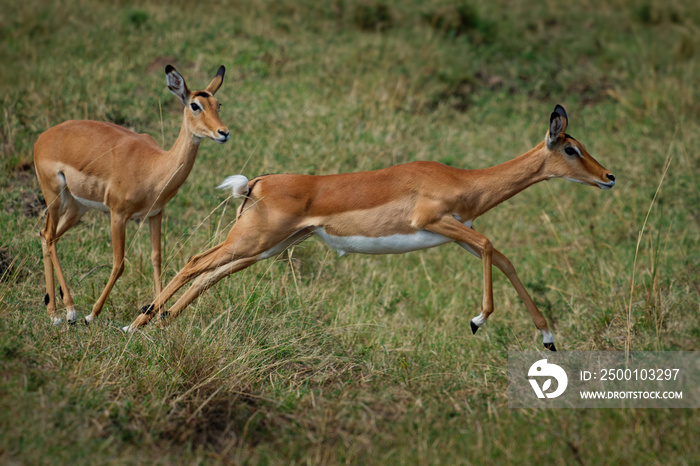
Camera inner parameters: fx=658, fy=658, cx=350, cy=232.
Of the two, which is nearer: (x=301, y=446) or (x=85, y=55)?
(x=301, y=446)

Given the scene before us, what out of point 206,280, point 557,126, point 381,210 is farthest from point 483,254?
point 206,280

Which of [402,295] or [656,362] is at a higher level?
[656,362]

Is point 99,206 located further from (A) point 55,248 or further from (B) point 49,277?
(B) point 49,277

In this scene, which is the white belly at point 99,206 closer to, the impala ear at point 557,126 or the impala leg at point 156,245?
the impala leg at point 156,245

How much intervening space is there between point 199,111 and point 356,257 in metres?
2.77

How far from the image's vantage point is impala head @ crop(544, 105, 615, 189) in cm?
485

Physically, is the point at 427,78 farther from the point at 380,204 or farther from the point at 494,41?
the point at 380,204

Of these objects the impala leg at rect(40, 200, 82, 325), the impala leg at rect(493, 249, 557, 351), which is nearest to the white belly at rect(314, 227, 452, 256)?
the impala leg at rect(493, 249, 557, 351)

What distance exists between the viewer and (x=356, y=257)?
7.14 m

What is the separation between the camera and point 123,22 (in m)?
10.8

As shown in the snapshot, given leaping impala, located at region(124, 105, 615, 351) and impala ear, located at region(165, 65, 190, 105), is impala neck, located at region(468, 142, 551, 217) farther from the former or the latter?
impala ear, located at region(165, 65, 190, 105)

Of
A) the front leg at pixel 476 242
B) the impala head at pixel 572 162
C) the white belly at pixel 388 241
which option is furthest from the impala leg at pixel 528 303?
the impala head at pixel 572 162

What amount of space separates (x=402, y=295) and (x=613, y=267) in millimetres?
2183

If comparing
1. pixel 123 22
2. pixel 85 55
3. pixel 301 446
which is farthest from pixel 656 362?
pixel 123 22
